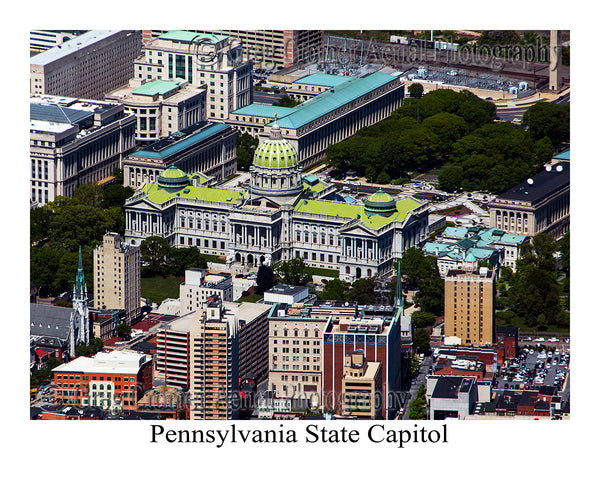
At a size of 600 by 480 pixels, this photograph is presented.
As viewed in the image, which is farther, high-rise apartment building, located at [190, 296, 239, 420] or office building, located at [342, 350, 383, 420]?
high-rise apartment building, located at [190, 296, 239, 420]

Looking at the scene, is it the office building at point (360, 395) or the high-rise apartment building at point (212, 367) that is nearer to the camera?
the office building at point (360, 395)

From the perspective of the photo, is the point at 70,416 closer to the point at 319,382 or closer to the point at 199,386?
the point at 199,386
